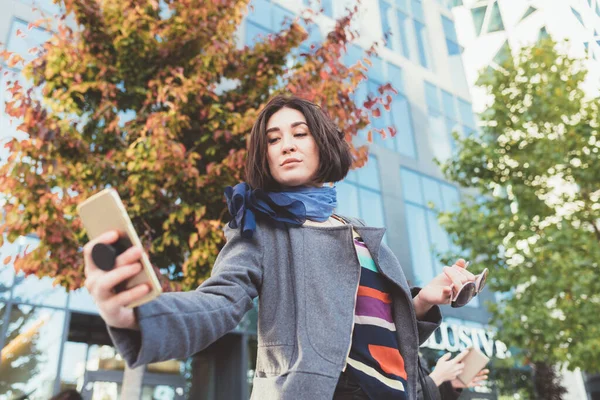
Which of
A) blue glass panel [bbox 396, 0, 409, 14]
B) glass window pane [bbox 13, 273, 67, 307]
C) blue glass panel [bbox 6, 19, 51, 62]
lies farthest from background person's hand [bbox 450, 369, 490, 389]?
blue glass panel [bbox 396, 0, 409, 14]

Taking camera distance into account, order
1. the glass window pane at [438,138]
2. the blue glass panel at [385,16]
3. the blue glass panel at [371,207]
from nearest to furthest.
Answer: the blue glass panel at [371,207]
the blue glass panel at [385,16]
the glass window pane at [438,138]

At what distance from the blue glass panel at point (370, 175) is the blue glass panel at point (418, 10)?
7.27m

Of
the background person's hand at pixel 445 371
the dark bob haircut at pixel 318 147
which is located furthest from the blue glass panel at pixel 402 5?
the dark bob haircut at pixel 318 147

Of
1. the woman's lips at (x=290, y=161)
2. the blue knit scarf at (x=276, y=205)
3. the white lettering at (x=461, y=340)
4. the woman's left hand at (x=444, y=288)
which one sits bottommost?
the woman's left hand at (x=444, y=288)

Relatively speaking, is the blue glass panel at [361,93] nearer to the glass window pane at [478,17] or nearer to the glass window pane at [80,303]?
the glass window pane at [478,17]

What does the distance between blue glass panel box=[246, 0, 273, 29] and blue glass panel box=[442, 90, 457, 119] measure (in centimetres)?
809

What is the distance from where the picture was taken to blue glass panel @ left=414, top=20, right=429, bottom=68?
60.9 feet

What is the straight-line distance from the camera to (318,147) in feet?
5.75

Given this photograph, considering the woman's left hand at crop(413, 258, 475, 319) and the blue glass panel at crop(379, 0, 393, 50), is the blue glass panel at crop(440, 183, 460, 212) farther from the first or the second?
the woman's left hand at crop(413, 258, 475, 319)

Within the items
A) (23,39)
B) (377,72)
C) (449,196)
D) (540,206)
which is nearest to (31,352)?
(23,39)

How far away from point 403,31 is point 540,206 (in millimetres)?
10427

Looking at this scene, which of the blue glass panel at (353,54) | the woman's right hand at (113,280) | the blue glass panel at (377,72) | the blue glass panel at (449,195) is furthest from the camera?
the blue glass panel at (449,195)

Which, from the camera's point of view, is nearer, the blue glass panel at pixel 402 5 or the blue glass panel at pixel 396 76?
the blue glass panel at pixel 396 76

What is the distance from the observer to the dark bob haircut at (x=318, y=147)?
175cm
